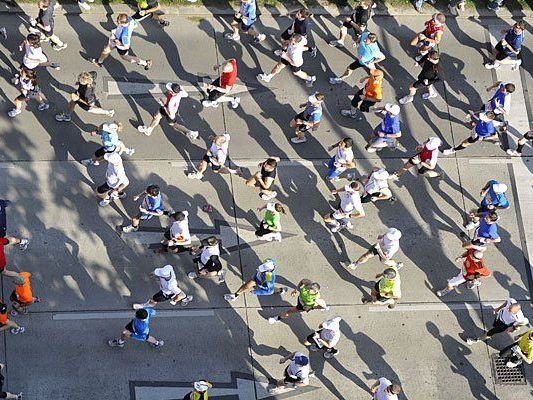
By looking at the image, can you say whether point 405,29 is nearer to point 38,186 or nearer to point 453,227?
point 453,227

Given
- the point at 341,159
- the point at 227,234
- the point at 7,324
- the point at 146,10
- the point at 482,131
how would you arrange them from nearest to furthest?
the point at 7,324, the point at 341,159, the point at 227,234, the point at 482,131, the point at 146,10

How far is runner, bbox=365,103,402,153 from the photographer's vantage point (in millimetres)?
18031

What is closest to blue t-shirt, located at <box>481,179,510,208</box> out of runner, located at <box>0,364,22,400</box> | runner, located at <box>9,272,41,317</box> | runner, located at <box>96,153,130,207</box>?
runner, located at <box>96,153,130,207</box>

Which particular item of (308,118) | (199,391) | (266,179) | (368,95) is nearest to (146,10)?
(308,118)

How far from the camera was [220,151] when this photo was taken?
17.4 metres

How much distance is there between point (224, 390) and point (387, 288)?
3.43 m

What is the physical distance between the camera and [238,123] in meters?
19.0

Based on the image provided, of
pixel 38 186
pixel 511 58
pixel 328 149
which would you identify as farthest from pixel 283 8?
pixel 38 186

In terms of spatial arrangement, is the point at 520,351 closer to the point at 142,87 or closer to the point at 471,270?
the point at 471,270

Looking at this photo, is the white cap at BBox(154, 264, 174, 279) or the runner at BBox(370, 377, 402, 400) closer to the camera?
the runner at BBox(370, 377, 402, 400)

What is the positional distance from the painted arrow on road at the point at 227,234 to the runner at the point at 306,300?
1.38 m

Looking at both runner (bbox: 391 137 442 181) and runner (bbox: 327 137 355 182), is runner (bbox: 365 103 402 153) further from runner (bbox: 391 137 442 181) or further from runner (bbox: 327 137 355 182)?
runner (bbox: 327 137 355 182)

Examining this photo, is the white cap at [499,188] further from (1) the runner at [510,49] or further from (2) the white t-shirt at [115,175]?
(2) the white t-shirt at [115,175]

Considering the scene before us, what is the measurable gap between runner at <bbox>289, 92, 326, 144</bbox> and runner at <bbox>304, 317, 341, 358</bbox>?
3973 millimetres
